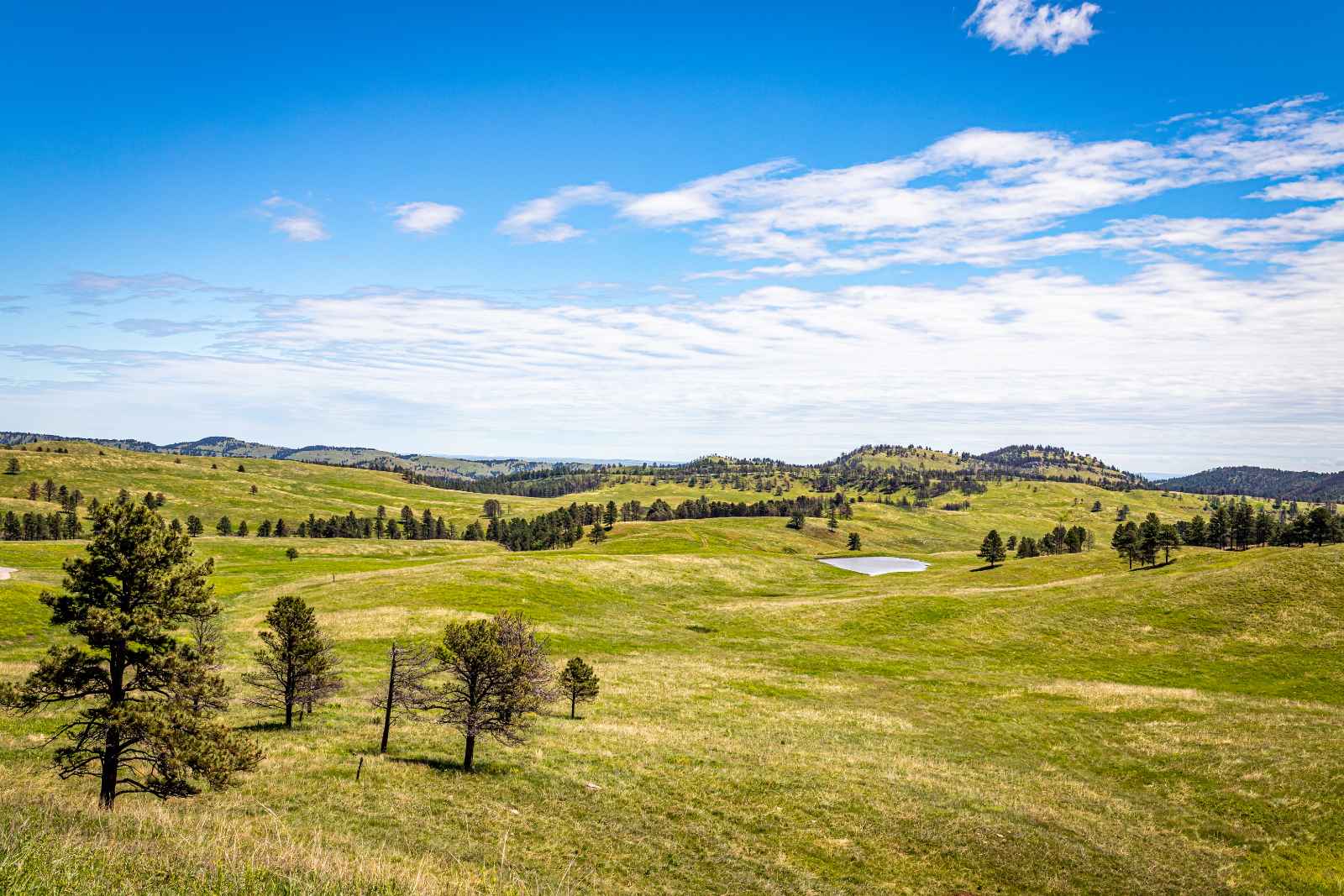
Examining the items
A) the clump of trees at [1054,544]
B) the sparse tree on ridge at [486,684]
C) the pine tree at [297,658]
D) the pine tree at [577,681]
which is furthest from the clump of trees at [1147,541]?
the pine tree at [297,658]

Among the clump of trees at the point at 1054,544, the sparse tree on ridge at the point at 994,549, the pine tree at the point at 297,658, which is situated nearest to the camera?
the pine tree at the point at 297,658


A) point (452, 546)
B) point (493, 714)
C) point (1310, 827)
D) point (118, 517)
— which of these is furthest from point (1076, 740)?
point (452, 546)

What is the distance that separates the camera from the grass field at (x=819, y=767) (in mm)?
20172

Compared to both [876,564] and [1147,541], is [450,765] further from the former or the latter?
[876,564]

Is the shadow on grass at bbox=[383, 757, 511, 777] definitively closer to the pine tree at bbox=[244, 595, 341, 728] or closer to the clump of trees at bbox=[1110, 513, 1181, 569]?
the pine tree at bbox=[244, 595, 341, 728]

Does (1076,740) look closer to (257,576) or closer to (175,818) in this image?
(175,818)

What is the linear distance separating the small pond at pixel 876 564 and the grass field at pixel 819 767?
74131 millimetres

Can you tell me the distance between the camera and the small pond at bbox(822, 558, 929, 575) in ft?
537

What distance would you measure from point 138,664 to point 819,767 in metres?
32.3

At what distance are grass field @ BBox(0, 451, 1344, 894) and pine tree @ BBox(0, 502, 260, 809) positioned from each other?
5.82 ft

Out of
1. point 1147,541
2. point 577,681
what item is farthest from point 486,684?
point 1147,541

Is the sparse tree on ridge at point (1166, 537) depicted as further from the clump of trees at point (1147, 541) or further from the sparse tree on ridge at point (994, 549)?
the sparse tree on ridge at point (994, 549)

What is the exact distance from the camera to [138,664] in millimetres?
19297

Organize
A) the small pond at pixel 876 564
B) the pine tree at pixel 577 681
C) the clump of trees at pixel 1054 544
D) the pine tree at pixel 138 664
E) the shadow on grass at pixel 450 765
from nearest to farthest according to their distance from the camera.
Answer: the pine tree at pixel 138 664 < the shadow on grass at pixel 450 765 < the pine tree at pixel 577 681 < the small pond at pixel 876 564 < the clump of trees at pixel 1054 544
